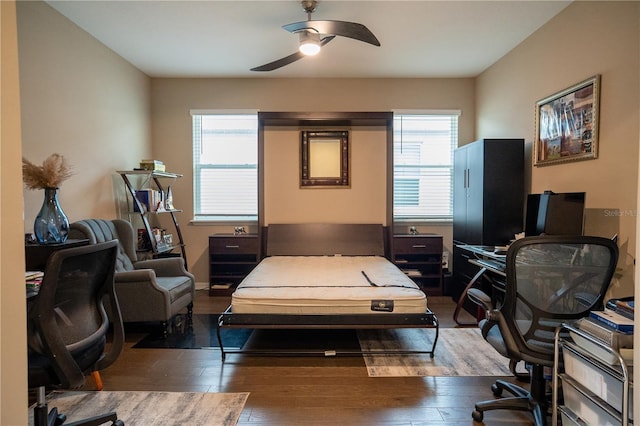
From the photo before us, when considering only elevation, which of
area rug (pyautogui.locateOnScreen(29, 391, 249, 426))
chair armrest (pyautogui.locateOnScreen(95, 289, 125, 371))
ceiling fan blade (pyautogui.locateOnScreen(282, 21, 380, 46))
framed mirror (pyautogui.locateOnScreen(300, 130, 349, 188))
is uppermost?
ceiling fan blade (pyautogui.locateOnScreen(282, 21, 380, 46))

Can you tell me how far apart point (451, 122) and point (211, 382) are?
432 centimetres

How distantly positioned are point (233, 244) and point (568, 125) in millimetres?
3745

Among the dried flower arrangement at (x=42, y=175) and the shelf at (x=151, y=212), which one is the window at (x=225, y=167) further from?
the dried flower arrangement at (x=42, y=175)

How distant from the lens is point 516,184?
135 inches

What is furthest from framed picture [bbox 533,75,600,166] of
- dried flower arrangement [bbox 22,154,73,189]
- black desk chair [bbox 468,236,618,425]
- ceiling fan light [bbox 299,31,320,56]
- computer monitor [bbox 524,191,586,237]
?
dried flower arrangement [bbox 22,154,73,189]

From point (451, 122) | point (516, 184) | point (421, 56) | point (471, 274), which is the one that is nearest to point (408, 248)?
point (471, 274)

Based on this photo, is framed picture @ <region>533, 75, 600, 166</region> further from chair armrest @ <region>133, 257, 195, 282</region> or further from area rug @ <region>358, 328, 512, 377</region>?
chair armrest @ <region>133, 257, 195, 282</region>

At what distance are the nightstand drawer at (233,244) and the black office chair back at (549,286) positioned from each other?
3174mm

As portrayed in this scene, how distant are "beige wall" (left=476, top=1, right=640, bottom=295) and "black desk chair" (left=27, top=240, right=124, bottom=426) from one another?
3.29 meters

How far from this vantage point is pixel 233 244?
4.29 meters

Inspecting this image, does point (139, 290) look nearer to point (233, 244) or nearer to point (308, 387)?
point (233, 244)

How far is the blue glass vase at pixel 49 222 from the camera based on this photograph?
6.88ft

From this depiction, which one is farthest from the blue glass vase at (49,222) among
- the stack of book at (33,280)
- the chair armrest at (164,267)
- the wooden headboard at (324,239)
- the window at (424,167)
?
the window at (424,167)

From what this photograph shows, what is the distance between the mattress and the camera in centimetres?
256
